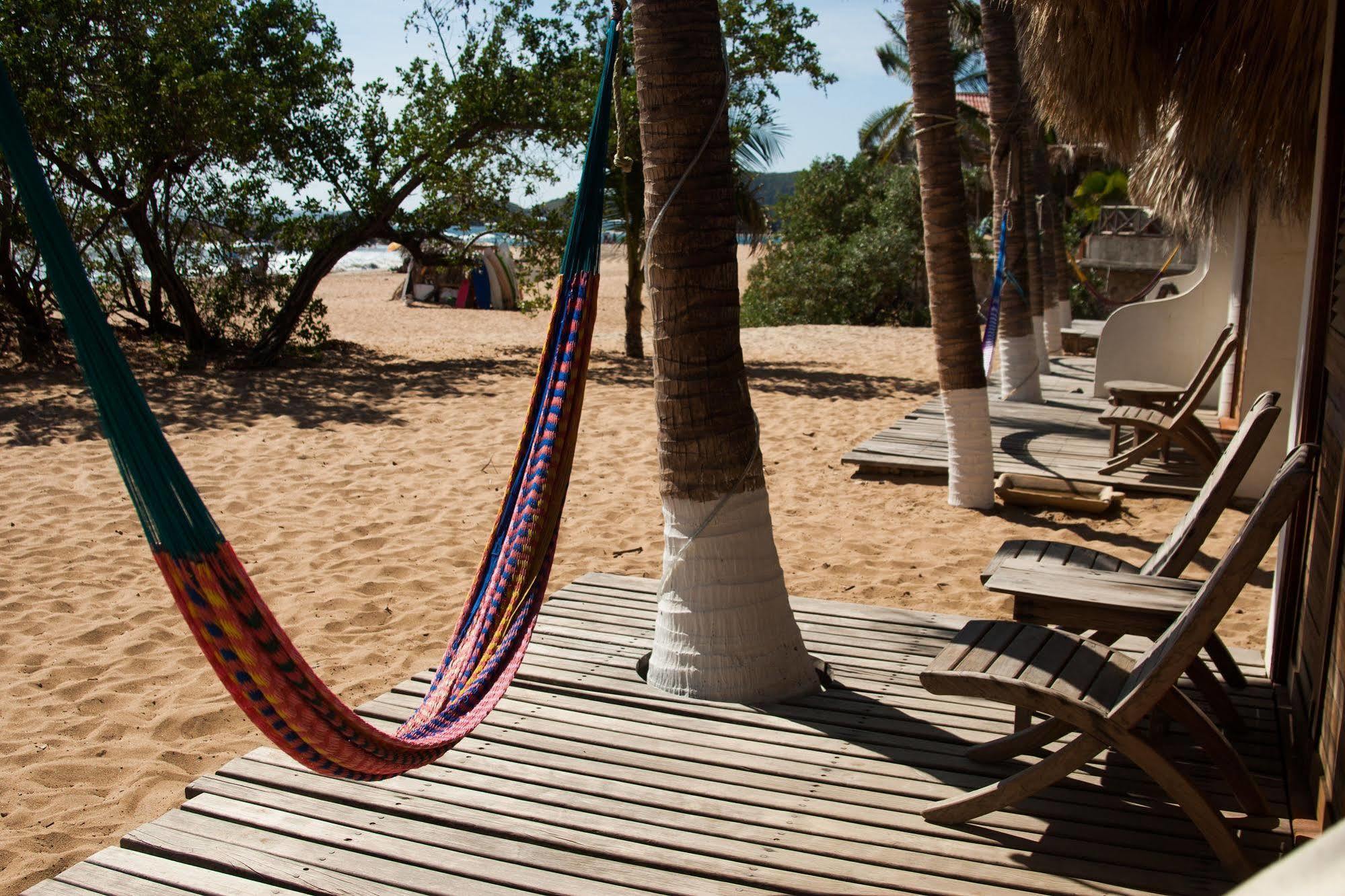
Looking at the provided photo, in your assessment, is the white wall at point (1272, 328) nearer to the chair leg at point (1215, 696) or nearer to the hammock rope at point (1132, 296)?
the hammock rope at point (1132, 296)

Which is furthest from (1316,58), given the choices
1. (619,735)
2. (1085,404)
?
(1085,404)

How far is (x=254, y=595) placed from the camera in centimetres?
219

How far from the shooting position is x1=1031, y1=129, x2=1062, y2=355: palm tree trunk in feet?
44.8

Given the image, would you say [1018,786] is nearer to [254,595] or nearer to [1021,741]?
[1021,741]

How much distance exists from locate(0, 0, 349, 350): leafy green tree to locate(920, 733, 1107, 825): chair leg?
10.1 meters

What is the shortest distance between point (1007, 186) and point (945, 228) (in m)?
3.54

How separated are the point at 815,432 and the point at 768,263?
43.6 feet

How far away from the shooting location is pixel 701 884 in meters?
2.36

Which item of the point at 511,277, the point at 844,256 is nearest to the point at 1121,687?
the point at 844,256

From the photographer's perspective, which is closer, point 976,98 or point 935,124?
point 935,124

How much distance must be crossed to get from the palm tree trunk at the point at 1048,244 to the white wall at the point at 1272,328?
24.1ft

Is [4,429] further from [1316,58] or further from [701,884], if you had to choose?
[1316,58]

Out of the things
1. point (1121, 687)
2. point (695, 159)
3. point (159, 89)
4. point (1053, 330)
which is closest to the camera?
point (1121, 687)

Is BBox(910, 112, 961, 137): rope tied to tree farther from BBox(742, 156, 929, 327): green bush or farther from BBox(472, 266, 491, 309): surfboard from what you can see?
BBox(472, 266, 491, 309): surfboard
